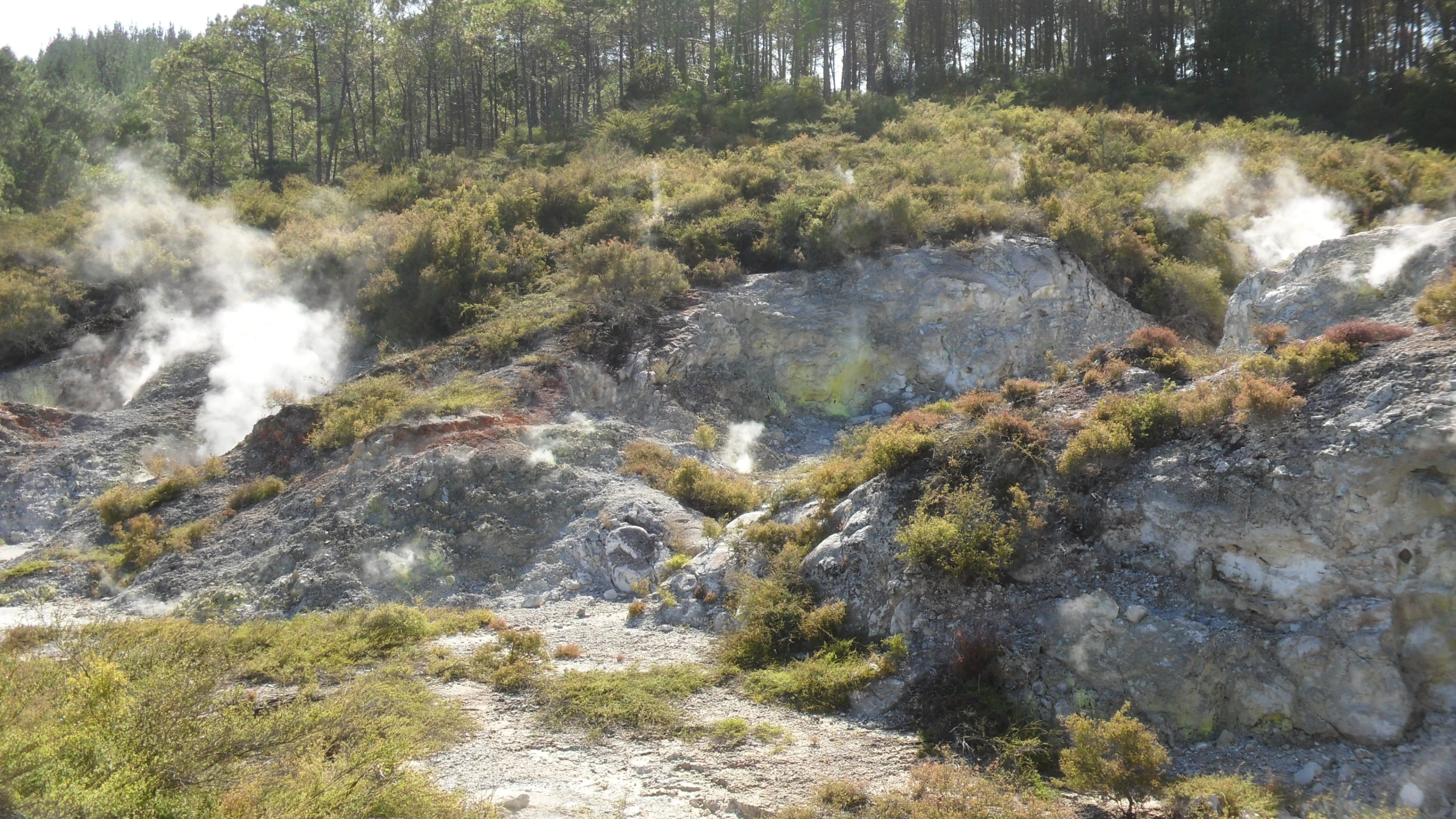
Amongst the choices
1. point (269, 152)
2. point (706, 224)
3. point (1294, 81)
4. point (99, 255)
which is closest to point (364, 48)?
point (269, 152)

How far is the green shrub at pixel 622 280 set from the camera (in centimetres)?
1991

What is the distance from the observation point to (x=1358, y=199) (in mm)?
19984

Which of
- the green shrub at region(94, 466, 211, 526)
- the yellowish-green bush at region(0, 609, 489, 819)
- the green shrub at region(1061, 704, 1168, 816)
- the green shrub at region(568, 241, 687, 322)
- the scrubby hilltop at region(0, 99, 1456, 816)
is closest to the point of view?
the yellowish-green bush at region(0, 609, 489, 819)

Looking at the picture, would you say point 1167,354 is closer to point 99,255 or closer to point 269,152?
point 99,255

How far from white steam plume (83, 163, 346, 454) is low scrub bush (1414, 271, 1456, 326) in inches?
782

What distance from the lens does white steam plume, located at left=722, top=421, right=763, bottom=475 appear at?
1730cm

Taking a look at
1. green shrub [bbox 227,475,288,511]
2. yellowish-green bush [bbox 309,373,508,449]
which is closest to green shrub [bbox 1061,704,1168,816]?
yellowish-green bush [bbox 309,373,508,449]

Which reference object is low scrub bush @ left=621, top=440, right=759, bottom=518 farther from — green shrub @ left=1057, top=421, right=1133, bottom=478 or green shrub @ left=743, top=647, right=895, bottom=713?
green shrub @ left=1057, top=421, right=1133, bottom=478

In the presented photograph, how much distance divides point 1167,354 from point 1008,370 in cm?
787

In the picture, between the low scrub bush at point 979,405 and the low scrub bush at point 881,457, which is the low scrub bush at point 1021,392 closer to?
the low scrub bush at point 979,405

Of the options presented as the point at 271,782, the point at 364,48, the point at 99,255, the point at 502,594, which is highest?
the point at 364,48

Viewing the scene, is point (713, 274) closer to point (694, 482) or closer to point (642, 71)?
point (694, 482)

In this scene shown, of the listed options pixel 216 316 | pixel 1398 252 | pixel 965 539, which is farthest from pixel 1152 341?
pixel 216 316

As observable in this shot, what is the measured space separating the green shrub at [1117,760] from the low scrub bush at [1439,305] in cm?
563
